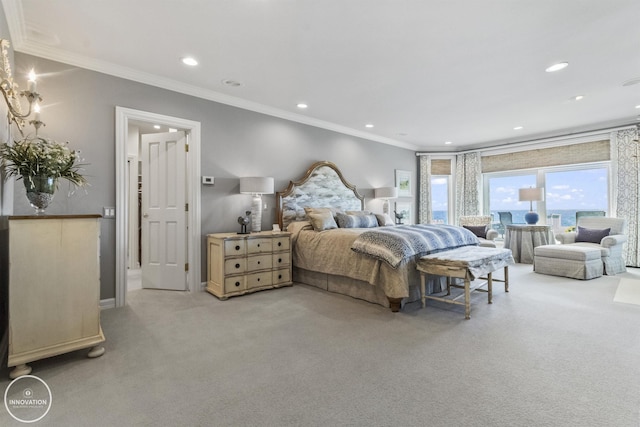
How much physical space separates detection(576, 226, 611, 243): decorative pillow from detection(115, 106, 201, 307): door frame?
20.2ft

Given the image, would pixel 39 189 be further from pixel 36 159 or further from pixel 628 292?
pixel 628 292

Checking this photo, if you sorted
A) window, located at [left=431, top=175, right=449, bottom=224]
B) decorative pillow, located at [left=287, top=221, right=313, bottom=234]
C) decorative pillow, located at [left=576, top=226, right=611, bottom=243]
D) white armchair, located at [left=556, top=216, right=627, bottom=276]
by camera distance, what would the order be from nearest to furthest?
1. decorative pillow, located at [left=287, top=221, right=313, bottom=234]
2. white armchair, located at [left=556, top=216, right=627, bottom=276]
3. decorative pillow, located at [left=576, top=226, right=611, bottom=243]
4. window, located at [left=431, top=175, right=449, bottom=224]

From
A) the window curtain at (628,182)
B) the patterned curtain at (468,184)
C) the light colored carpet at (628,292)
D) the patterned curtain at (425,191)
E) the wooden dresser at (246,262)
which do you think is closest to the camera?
the light colored carpet at (628,292)

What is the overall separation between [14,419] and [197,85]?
349 cm

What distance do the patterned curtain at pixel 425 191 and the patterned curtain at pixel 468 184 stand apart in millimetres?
687

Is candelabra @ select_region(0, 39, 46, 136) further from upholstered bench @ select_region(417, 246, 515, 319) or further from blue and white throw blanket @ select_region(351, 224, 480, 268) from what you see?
upholstered bench @ select_region(417, 246, 515, 319)

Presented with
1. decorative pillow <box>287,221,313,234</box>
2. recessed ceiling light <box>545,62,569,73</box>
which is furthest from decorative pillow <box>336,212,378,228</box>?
recessed ceiling light <box>545,62,569,73</box>

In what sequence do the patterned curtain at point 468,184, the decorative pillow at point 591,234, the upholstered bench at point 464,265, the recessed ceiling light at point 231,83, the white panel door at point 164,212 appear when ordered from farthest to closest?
the patterned curtain at point 468,184
the decorative pillow at point 591,234
the white panel door at point 164,212
the recessed ceiling light at point 231,83
the upholstered bench at point 464,265

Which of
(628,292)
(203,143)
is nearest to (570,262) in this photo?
(628,292)

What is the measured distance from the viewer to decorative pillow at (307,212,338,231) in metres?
4.36

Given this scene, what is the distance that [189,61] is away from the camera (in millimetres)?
3221

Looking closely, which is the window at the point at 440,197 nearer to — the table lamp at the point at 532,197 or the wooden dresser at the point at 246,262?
the table lamp at the point at 532,197

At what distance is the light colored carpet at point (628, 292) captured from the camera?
343 centimetres

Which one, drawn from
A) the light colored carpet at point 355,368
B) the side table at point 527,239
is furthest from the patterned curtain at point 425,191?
the light colored carpet at point 355,368
